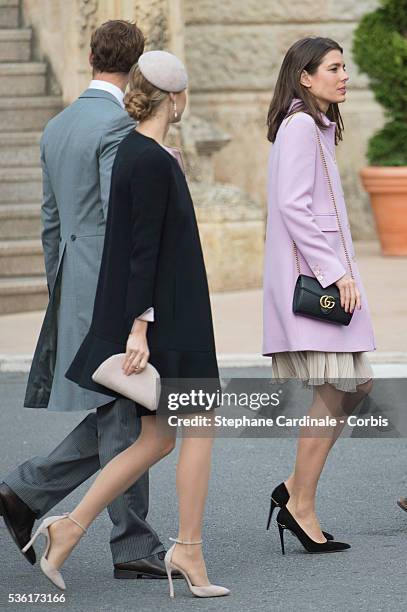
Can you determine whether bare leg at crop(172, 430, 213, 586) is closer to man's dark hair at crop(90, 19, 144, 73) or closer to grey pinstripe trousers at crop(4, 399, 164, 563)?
grey pinstripe trousers at crop(4, 399, 164, 563)

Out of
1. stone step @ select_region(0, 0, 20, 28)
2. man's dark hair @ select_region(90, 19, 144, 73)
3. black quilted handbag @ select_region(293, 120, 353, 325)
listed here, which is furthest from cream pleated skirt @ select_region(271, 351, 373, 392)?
stone step @ select_region(0, 0, 20, 28)

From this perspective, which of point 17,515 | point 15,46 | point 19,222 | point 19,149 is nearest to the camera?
point 17,515

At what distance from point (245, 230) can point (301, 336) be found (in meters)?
7.13

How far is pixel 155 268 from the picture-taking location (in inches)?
186

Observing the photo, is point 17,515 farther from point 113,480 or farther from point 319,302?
point 319,302

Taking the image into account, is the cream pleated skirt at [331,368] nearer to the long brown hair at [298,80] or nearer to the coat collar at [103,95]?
the long brown hair at [298,80]

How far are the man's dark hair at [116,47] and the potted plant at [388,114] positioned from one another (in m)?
8.58

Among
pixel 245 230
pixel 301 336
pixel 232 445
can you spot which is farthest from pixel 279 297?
pixel 245 230

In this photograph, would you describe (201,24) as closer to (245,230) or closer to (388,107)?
(388,107)

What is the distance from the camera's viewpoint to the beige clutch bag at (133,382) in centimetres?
475

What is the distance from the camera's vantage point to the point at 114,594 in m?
5.00

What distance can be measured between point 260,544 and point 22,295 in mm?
6228

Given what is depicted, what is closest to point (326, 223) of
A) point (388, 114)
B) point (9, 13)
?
point (388, 114)

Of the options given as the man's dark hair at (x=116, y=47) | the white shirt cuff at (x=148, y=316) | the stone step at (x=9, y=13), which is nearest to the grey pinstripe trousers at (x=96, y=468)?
the white shirt cuff at (x=148, y=316)
